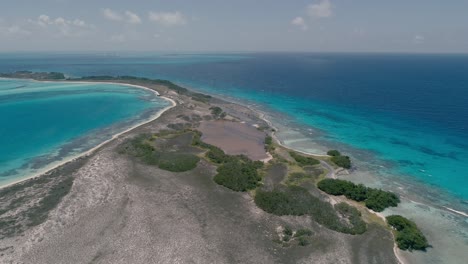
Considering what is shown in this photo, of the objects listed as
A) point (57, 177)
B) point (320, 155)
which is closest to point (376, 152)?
point (320, 155)

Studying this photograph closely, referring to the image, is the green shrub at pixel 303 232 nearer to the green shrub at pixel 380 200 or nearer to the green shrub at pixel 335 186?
the green shrub at pixel 335 186

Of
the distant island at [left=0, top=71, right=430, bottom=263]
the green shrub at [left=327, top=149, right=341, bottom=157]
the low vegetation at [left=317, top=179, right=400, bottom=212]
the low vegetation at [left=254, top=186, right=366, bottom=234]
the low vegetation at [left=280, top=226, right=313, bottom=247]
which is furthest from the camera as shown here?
the green shrub at [left=327, top=149, right=341, bottom=157]

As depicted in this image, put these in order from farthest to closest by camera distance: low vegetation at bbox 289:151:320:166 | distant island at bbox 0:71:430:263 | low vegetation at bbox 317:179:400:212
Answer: low vegetation at bbox 289:151:320:166 < low vegetation at bbox 317:179:400:212 < distant island at bbox 0:71:430:263

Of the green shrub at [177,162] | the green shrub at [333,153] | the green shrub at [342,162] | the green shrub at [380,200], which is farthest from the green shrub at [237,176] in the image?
the green shrub at [333,153]

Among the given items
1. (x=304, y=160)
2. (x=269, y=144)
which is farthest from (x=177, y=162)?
(x=304, y=160)

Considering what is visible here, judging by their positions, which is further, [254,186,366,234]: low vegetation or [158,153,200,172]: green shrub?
[158,153,200,172]: green shrub

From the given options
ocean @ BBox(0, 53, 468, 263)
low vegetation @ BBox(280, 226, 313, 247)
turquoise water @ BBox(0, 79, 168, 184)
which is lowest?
ocean @ BBox(0, 53, 468, 263)

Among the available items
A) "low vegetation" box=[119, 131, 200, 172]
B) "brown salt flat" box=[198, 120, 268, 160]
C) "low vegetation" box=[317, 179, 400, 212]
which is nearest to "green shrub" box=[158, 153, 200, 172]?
"low vegetation" box=[119, 131, 200, 172]

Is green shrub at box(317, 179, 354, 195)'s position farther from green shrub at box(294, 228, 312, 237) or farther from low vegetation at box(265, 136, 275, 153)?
low vegetation at box(265, 136, 275, 153)
